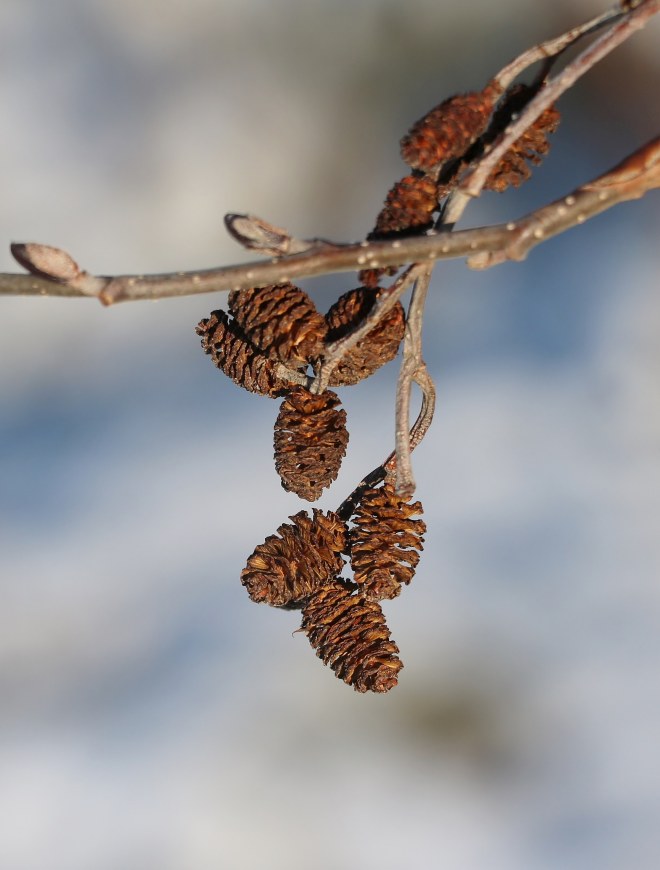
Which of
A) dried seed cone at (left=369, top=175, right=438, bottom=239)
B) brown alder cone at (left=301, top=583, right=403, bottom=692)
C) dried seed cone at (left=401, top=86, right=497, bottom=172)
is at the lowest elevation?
brown alder cone at (left=301, top=583, right=403, bottom=692)

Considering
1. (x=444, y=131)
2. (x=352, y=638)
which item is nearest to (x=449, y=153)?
(x=444, y=131)

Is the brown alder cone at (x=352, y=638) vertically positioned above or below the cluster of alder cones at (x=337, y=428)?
below

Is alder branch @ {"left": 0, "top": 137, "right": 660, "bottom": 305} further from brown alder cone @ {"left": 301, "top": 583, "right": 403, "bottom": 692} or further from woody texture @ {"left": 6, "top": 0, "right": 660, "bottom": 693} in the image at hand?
brown alder cone @ {"left": 301, "top": 583, "right": 403, "bottom": 692}

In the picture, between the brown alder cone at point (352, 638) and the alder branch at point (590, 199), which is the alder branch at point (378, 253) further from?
the brown alder cone at point (352, 638)

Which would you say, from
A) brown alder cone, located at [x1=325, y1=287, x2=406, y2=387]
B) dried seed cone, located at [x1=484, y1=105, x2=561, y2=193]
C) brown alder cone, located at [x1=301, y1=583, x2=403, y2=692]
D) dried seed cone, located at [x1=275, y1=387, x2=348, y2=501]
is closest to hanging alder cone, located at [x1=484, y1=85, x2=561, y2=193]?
dried seed cone, located at [x1=484, y1=105, x2=561, y2=193]

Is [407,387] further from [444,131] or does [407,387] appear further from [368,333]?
[444,131]

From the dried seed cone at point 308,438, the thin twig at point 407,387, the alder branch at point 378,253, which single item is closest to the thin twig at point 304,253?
the alder branch at point 378,253

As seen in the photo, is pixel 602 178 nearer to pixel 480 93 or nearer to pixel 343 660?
pixel 480 93
